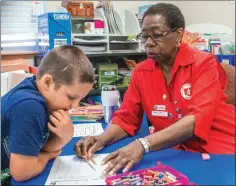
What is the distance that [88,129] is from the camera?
1.28 m

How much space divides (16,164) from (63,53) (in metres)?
0.37

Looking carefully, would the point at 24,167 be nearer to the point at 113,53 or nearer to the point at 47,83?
the point at 47,83

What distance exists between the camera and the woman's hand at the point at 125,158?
0.79m

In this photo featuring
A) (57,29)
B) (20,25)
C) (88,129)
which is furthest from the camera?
(20,25)

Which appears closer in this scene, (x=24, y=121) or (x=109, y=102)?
(x=24, y=121)

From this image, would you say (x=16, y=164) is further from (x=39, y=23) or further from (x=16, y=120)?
(x=39, y=23)

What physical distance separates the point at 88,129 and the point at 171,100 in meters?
0.40

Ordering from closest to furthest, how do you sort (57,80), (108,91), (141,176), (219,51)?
(141,176), (57,80), (108,91), (219,51)

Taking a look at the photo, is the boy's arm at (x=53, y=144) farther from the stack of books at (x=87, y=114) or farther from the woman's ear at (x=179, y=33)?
the woman's ear at (x=179, y=33)

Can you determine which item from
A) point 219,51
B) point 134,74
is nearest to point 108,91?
point 134,74

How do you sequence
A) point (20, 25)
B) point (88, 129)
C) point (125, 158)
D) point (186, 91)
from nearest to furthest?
point (125, 158) → point (186, 91) → point (88, 129) → point (20, 25)

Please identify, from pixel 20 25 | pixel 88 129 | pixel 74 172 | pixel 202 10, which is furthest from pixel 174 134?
pixel 20 25

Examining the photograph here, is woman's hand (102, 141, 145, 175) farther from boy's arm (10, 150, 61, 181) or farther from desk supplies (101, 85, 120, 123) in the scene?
desk supplies (101, 85, 120, 123)

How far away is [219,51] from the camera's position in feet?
6.24
